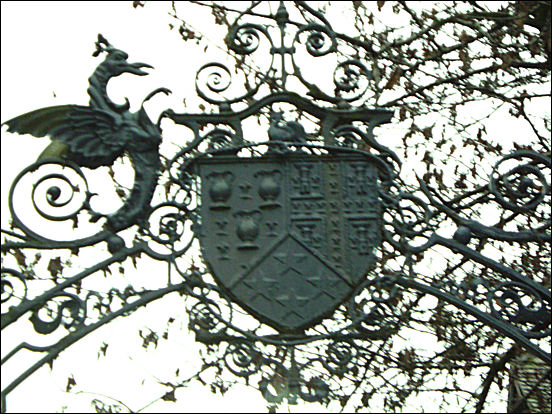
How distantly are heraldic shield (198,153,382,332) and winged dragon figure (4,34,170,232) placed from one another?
0.32 metres

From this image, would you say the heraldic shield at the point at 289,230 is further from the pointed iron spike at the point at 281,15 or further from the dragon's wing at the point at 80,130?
the pointed iron spike at the point at 281,15

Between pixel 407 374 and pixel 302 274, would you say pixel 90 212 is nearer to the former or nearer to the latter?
pixel 302 274

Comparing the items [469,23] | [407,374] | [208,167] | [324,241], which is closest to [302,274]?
[324,241]

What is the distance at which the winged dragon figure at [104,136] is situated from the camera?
28.8 ft

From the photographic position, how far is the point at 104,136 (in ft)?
29.0

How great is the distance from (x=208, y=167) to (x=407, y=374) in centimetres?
316

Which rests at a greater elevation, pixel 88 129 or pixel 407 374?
pixel 88 129

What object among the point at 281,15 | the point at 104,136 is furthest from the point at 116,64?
the point at 281,15

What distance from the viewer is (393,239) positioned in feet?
28.9

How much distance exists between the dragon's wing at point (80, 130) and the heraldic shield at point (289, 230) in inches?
20.0

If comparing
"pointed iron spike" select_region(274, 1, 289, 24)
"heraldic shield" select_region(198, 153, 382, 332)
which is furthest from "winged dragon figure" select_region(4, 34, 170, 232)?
"pointed iron spike" select_region(274, 1, 289, 24)

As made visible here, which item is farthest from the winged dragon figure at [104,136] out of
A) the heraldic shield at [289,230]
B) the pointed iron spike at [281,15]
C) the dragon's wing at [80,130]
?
the pointed iron spike at [281,15]

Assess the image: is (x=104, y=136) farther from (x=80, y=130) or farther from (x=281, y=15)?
(x=281, y=15)

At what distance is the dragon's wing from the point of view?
878cm
